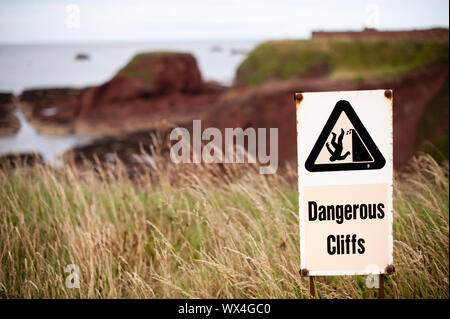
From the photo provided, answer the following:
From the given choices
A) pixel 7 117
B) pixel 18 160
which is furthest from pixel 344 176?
pixel 7 117

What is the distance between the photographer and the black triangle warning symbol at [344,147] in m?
2.54

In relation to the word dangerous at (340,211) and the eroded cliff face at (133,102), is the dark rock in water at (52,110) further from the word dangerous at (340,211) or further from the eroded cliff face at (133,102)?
the word dangerous at (340,211)

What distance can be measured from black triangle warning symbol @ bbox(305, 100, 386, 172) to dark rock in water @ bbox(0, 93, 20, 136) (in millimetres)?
57062

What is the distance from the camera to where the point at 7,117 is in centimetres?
6222

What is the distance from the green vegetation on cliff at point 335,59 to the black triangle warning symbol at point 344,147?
24.3 m

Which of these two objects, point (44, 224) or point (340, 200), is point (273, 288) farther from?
point (44, 224)

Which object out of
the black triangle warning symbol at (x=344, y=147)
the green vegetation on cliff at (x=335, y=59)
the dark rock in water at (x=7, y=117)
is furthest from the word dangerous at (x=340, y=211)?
the dark rock in water at (x=7, y=117)

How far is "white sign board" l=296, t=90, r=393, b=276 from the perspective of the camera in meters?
2.54

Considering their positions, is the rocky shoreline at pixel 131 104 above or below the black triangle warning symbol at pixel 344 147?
above

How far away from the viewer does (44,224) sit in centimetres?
443

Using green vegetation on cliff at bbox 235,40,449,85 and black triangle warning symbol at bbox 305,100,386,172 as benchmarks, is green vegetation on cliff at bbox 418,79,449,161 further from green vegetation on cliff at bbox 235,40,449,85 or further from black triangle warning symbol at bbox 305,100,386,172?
black triangle warning symbol at bbox 305,100,386,172
